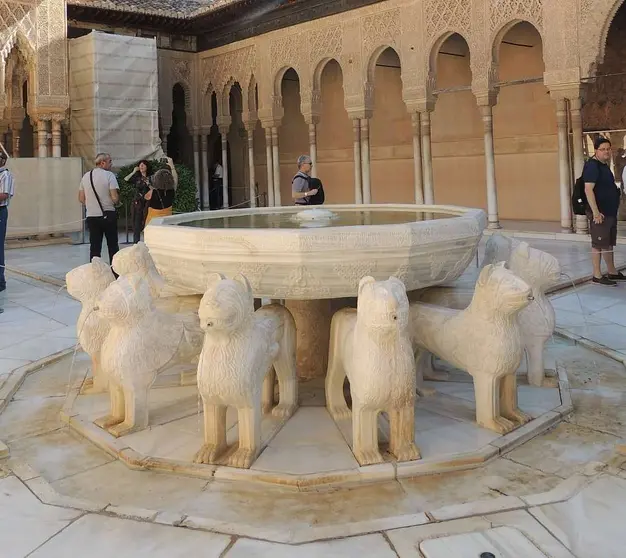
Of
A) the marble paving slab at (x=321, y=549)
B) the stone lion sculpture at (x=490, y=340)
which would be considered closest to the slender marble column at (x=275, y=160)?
the stone lion sculpture at (x=490, y=340)

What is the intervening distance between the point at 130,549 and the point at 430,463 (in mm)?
1228

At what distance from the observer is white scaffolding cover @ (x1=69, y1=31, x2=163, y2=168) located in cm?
1449

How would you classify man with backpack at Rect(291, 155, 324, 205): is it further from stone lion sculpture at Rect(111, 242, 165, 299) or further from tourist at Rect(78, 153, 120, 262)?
stone lion sculpture at Rect(111, 242, 165, 299)

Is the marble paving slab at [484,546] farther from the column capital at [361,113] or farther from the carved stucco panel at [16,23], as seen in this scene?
the carved stucco panel at [16,23]

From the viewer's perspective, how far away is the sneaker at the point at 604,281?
269 inches

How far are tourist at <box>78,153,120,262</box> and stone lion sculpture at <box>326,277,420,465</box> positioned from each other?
16.0ft

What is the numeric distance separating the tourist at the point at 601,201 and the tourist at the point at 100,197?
190 inches

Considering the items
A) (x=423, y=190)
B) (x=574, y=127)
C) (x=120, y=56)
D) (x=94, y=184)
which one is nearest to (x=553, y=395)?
(x=94, y=184)

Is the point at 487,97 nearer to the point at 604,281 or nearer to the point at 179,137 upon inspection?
the point at 604,281

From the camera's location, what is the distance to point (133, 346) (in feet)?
10.2

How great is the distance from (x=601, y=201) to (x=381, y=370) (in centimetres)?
484

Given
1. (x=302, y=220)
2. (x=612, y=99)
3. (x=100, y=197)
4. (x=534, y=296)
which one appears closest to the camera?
(x=534, y=296)

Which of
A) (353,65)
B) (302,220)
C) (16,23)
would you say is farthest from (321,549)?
(16,23)

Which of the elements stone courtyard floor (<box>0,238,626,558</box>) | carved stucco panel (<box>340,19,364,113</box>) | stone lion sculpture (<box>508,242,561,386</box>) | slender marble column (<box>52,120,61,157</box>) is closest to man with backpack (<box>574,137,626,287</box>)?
stone lion sculpture (<box>508,242,561,386</box>)
